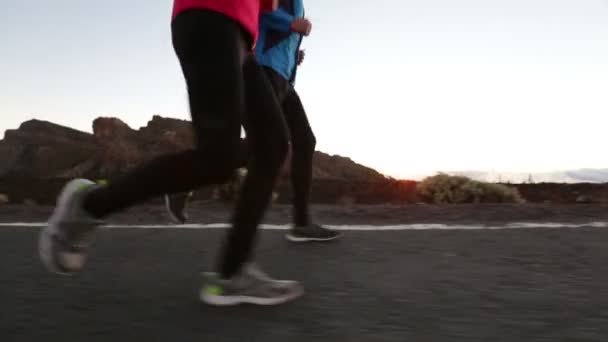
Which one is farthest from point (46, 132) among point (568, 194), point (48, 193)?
point (568, 194)

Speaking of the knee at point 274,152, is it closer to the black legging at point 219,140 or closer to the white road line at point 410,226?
the black legging at point 219,140

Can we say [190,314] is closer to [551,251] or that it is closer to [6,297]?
[6,297]

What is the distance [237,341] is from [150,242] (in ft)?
6.53

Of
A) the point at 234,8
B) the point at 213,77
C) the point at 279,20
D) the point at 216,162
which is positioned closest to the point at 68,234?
the point at 216,162

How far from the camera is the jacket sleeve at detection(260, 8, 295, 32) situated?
9.12 ft

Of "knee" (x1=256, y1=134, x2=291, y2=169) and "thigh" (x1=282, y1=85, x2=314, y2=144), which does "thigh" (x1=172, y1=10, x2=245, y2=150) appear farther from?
"thigh" (x1=282, y1=85, x2=314, y2=144)

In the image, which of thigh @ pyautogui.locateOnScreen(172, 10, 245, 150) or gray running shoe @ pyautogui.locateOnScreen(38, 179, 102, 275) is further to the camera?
gray running shoe @ pyautogui.locateOnScreen(38, 179, 102, 275)

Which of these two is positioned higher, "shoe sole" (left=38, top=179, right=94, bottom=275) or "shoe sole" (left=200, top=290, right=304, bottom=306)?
"shoe sole" (left=38, top=179, right=94, bottom=275)

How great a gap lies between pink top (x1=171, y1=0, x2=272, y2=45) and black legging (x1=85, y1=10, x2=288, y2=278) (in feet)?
0.07

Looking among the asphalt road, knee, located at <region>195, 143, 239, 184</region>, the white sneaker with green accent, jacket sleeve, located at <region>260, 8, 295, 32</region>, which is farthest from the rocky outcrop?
knee, located at <region>195, 143, 239, 184</region>

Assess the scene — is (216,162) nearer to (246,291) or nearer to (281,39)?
(246,291)

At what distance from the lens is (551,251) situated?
3.10 m

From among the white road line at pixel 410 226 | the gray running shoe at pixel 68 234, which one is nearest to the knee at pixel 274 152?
the gray running shoe at pixel 68 234

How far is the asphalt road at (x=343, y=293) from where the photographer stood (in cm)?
176
